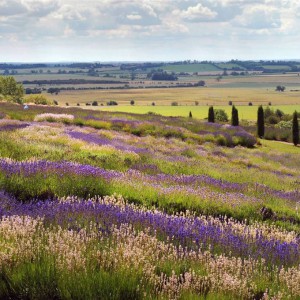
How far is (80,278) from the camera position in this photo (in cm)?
368

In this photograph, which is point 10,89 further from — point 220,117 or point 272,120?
point 272,120

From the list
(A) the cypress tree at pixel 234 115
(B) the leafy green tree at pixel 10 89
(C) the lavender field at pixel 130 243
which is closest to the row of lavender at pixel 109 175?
(C) the lavender field at pixel 130 243

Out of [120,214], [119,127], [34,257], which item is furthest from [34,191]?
[119,127]

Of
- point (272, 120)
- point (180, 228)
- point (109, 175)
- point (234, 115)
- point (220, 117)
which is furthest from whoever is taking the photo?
point (220, 117)

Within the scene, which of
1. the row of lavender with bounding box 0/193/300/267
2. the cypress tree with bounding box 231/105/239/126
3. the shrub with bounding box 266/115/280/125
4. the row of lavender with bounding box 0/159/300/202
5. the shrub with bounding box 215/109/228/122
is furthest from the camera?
the shrub with bounding box 215/109/228/122

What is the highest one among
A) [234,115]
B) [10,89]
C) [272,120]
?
[10,89]

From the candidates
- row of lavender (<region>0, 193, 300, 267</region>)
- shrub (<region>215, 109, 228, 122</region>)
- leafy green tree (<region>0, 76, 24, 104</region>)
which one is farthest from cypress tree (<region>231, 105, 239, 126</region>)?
leafy green tree (<region>0, 76, 24, 104</region>)

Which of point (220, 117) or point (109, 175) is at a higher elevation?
point (109, 175)

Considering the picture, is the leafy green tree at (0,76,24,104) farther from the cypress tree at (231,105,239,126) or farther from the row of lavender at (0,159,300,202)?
the row of lavender at (0,159,300,202)

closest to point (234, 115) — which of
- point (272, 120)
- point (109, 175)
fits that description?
point (272, 120)

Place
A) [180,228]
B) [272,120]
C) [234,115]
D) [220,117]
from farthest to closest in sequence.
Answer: [220,117]
[272,120]
[234,115]
[180,228]

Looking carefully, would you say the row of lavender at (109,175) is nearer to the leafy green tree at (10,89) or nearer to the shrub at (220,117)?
the shrub at (220,117)

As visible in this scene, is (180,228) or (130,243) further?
(180,228)

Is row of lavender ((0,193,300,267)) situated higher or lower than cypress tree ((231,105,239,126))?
higher
